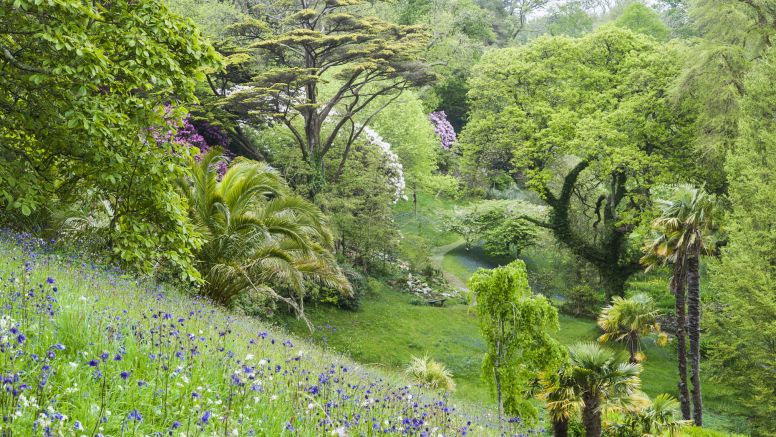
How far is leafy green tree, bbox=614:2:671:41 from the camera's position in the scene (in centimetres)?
5044

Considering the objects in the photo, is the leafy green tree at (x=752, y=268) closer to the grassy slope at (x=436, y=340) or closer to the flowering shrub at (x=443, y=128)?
the grassy slope at (x=436, y=340)

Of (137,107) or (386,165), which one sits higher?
(386,165)

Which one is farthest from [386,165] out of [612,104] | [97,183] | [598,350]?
[97,183]

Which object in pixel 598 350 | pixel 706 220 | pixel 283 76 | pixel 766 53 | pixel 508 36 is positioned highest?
pixel 508 36

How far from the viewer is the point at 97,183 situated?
873cm

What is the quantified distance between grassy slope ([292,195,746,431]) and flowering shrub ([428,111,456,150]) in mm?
22791

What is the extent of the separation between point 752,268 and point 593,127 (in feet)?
30.4

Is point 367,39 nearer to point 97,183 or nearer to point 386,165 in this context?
point 386,165

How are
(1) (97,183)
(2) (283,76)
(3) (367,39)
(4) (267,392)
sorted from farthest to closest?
1. (3) (367,39)
2. (2) (283,76)
3. (1) (97,183)
4. (4) (267,392)

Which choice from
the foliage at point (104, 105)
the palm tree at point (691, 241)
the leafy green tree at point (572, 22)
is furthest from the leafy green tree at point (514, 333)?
the leafy green tree at point (572, 22)

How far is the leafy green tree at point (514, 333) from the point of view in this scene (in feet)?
36.7

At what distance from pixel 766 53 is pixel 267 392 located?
2468 centimetres

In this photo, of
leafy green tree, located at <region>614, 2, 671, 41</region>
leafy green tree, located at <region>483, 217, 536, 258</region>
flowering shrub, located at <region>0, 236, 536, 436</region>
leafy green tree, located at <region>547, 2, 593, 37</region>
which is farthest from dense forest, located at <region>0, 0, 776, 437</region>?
leafy green tree, located at <region>547, 2, 593, 37</region>

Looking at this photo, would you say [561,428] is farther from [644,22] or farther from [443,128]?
[644,22]
